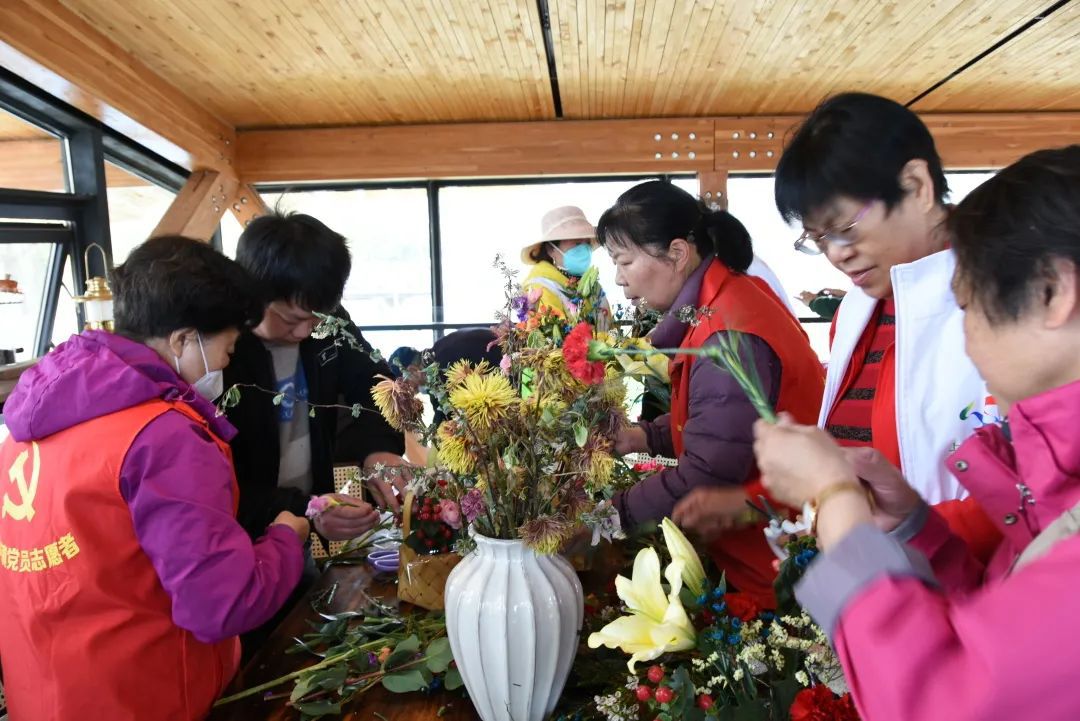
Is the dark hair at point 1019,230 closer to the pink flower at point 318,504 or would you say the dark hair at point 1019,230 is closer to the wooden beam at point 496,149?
the pink flower at point 318,504

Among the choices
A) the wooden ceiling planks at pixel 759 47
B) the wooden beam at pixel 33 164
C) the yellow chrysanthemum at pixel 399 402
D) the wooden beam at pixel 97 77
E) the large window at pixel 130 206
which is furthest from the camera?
the large window at pixel 130 206

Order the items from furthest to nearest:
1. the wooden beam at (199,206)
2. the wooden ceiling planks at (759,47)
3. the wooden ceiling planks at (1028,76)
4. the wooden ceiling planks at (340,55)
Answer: the wooden beam at (199,206), the wooden ceiling planks at (1028,76), the wooden ceiling planks at (759,47), the wooden ceiling planks at (340,55)

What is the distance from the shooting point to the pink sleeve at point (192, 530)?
1.03 metres

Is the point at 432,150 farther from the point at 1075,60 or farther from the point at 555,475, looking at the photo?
the point at 555,475

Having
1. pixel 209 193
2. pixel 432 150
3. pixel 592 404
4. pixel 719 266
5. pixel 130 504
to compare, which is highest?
pixel 432 150

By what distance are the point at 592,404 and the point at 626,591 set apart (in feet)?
0.79

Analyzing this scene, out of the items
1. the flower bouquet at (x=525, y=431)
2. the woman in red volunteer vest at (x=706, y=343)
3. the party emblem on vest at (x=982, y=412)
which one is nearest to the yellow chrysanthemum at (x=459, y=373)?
the flower bouquet at (x=525, y=431)

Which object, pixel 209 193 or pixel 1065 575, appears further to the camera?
pixel 209 193

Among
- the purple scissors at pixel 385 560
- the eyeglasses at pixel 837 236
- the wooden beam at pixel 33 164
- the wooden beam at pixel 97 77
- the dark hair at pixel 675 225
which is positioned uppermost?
the wooden beam at pixel 97 77

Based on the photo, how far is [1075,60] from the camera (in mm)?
4742

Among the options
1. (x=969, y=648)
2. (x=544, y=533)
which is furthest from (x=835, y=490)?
(x=544, y=533)

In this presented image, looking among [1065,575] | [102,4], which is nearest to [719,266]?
[1065,575]

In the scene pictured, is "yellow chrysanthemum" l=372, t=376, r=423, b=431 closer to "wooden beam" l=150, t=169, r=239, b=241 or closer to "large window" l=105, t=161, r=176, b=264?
"large window" l=105, t=161, r=176, b=264

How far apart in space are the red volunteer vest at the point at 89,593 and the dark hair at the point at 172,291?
0.62ft
